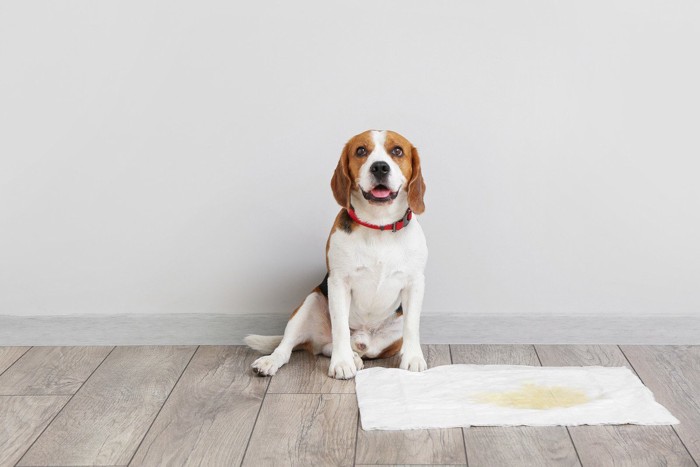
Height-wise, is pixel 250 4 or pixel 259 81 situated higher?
pixel 250 4

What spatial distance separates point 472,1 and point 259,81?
0.83 metres

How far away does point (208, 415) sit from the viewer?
257cm

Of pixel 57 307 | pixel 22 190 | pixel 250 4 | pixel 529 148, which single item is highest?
pixel 250 4

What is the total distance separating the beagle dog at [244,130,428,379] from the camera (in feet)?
9.34

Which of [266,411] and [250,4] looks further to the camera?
[250,4]

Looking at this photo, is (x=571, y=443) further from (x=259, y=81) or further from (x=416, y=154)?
(x=259, y=81)

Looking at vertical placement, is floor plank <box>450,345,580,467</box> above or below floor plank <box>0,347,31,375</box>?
above

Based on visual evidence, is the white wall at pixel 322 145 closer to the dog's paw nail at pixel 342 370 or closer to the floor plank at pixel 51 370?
the floor plank at pixel 51 370

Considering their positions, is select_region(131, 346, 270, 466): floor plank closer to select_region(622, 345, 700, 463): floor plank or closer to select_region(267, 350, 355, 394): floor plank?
select_region(267, 350, 355, 394): floor plank

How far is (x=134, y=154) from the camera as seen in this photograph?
3.25 meters

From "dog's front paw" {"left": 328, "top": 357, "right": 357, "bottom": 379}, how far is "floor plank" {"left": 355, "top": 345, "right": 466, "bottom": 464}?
0.43m

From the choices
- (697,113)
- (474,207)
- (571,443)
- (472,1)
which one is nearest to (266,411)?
(571,443)

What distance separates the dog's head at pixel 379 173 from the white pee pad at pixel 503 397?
0.58m

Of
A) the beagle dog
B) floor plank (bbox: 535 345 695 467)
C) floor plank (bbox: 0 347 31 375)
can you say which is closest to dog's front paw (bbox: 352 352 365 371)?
the beagle dog
